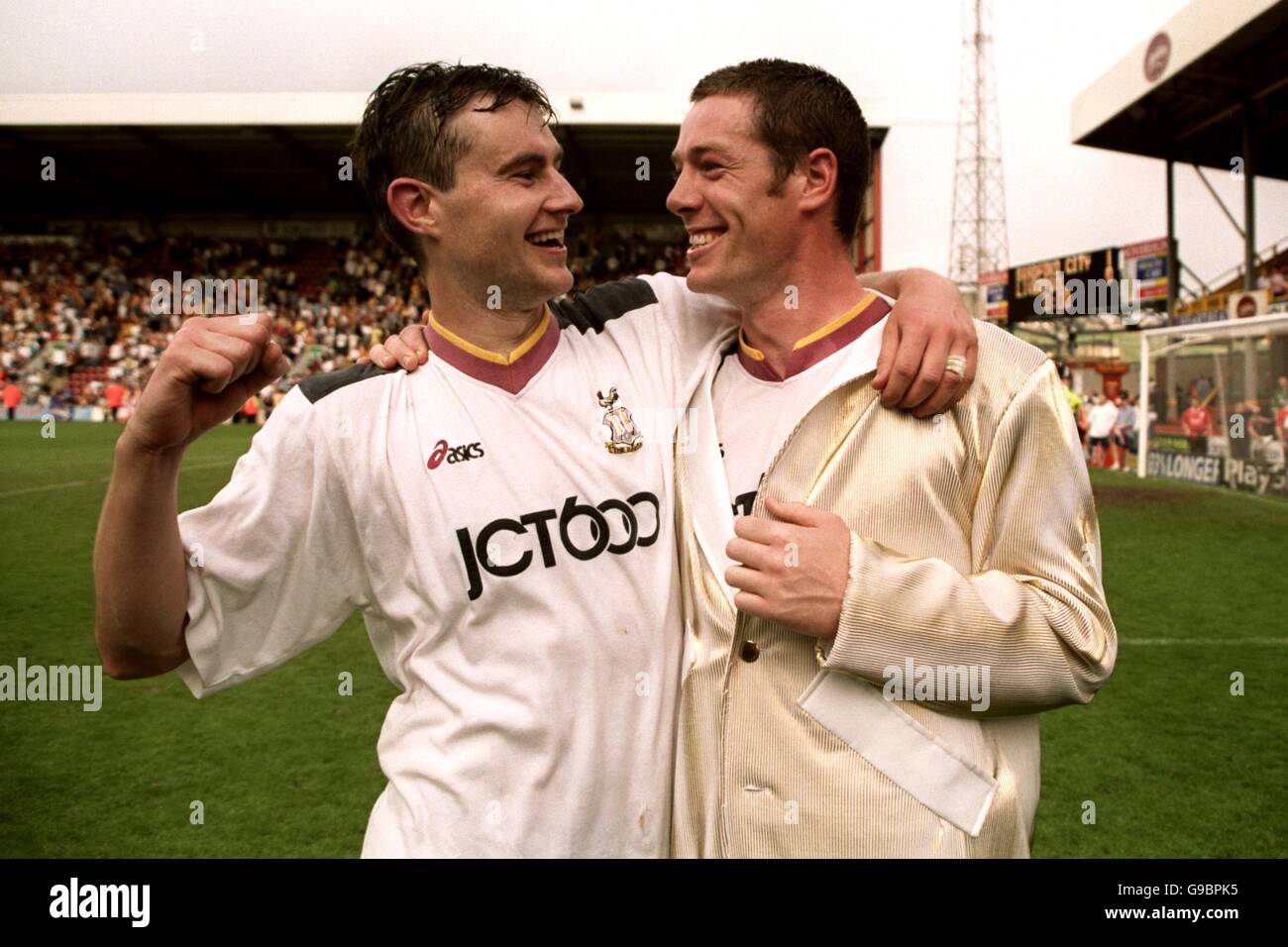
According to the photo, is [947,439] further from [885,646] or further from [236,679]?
[236,679]

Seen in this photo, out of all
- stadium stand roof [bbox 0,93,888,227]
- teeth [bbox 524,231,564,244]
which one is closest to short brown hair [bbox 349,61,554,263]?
teeth [bbox 524,231,564,244]

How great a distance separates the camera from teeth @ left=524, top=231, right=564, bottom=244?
200 cm

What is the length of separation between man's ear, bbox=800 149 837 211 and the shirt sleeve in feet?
3.49

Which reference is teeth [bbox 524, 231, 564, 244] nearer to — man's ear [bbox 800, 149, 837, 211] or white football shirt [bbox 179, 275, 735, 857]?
white football shirt [bbox 179, 275, 735, 857]

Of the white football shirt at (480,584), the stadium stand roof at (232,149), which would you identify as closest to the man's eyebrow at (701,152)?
the white football shirt at (480,584)

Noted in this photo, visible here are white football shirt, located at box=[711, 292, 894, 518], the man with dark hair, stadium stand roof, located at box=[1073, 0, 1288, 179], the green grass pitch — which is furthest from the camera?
stadium stand roof, located at box=[1073, 0, 1288, 179]

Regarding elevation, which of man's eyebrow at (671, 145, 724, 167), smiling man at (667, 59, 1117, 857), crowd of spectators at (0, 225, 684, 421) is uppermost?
crowd of spectators at (0, 225, 684, 421)

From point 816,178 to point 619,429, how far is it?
2.21ft

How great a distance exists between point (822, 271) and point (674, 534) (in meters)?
0.63

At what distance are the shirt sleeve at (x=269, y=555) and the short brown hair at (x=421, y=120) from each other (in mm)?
524

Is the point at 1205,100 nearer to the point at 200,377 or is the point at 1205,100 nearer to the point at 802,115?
the point at 802,115

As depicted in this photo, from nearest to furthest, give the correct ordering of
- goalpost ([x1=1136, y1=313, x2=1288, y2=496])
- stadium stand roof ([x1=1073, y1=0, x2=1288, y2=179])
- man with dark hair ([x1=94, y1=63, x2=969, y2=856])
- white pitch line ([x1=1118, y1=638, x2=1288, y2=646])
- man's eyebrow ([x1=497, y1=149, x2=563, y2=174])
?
man with dark hair ([x1=94, y1=63, x2=969, y2=856]), man's eyebrow ([x1=497, y1=149, x2=563, y2=174]), white pitch line ([x1=1118, y1=638, x2=1288, y2=646]), goalpost ([x1=1136, y1=313, x2=1288, y2=496]), stadium stand roof ([x1=1073, y1=0, x2=1288, y2=179])

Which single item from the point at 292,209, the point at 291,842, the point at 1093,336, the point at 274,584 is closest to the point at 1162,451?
the point at 291,842

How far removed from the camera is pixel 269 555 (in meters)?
1.80
